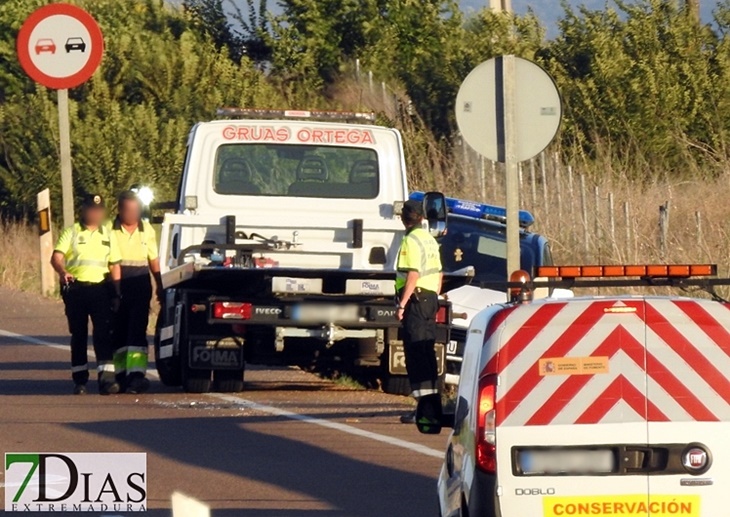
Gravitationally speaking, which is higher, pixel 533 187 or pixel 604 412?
pixel 533 187

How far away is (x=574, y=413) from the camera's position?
250 inches

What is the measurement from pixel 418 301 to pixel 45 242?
10.6 m

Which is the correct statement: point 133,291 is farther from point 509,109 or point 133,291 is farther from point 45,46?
point 509,109

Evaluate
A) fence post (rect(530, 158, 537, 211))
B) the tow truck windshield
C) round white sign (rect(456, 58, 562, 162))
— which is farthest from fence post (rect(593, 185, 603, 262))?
round white sign (rect(456, 58, 562, 162))

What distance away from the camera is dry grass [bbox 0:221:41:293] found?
23516mm

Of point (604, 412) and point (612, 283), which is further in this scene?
point (612, 283)

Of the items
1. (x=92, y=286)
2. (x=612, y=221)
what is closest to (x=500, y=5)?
(x=612, y=221)

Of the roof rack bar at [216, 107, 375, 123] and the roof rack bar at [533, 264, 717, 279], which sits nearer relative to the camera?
the roof rack bar at [533, 264, 717, 279]

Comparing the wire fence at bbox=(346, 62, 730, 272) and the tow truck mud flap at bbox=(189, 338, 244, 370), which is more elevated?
the wire fence at bbox=(346, 62, 730, 272)

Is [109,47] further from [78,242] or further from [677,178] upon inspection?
[78,242]

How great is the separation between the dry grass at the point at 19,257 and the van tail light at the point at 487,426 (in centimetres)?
1704

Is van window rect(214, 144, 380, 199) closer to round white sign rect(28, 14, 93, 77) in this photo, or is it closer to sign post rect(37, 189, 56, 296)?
round white sign rect(28, 14, 93, 77)

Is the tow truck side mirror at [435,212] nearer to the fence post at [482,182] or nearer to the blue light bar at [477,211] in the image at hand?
the blue light bar at [477,211]

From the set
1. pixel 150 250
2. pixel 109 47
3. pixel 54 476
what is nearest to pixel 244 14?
pixel 109 47
